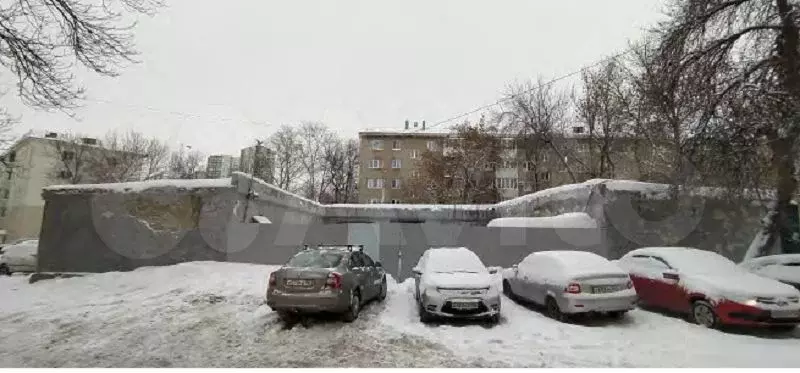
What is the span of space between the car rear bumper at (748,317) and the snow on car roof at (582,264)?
1.45 meters

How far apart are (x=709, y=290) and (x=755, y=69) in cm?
526

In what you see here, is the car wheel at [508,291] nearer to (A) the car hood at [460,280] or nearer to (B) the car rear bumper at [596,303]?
(A) the car hood at [460,280]

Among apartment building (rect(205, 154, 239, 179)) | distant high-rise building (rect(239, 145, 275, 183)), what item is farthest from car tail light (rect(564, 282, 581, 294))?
apartment building (rect(205, 154, 239, 179))

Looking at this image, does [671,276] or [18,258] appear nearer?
[671,276]

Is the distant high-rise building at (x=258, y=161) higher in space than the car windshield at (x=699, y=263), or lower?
higher

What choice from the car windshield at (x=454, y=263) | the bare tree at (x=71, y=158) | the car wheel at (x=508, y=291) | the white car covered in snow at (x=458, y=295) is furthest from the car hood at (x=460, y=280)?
the bare tree at (x=71, y=158)

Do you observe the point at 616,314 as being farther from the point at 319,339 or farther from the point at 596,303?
the point at 319,339

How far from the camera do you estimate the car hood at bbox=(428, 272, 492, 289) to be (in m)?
6.88

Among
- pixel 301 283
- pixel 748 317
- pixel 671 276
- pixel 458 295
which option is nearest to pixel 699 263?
pixel 671 276

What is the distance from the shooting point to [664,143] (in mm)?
12734

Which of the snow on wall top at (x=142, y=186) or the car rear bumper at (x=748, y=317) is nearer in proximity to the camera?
the car rear bumper at (x=748, y=317)

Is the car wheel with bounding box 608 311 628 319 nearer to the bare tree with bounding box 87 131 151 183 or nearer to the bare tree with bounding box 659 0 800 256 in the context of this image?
the bare tree with bounding box 659 0 800 256

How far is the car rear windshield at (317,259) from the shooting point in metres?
7.14

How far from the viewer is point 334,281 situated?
6.77 m
